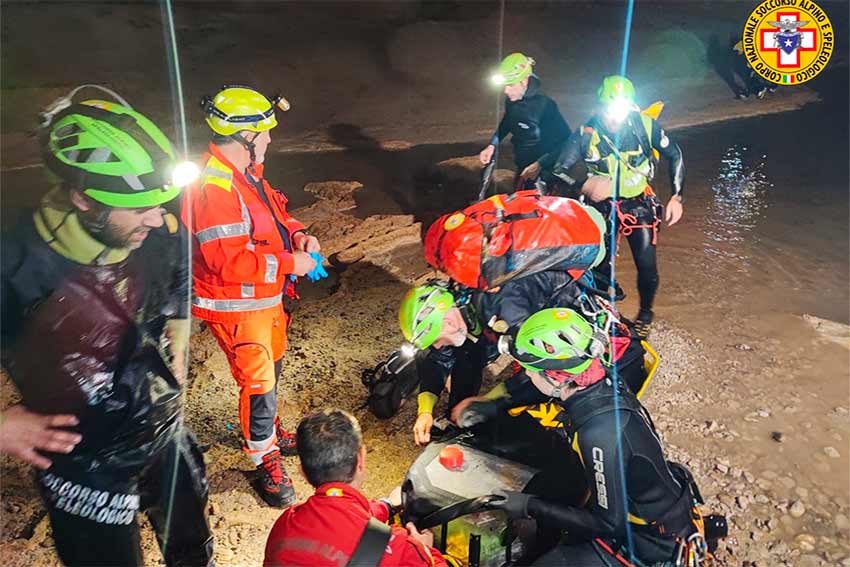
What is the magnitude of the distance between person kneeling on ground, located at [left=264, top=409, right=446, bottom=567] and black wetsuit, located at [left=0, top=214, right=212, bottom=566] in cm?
73

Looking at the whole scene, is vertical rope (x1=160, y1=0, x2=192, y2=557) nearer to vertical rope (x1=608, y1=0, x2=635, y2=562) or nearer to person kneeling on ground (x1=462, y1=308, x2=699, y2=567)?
person kneeling on ground (x1=462, y1=308, x2=699, y2=567)

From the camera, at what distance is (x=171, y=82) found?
486 inches

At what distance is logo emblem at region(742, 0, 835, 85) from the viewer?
7.65 meters

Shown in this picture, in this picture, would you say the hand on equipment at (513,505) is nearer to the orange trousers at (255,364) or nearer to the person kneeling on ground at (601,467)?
the person kneeling on ground at (601,467)

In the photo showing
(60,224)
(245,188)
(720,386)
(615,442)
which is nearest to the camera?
(60,224)

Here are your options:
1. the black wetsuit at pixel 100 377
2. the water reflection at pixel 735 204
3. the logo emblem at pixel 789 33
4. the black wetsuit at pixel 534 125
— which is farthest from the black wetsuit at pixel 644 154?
the logo emblem at pixel 789 33

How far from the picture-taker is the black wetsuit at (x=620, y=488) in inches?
96.9

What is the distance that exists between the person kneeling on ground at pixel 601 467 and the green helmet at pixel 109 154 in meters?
1.63

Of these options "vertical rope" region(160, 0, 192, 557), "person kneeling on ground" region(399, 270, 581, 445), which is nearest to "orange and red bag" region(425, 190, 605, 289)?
"person kneeling on ground" region(399, 270, 581, 445)

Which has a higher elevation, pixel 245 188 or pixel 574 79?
pixel 245 188

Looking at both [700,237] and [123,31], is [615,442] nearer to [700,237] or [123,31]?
[700,237]

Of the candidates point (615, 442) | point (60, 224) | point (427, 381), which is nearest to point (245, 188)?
point (60, 224)

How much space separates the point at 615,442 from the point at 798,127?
11822 millimetres

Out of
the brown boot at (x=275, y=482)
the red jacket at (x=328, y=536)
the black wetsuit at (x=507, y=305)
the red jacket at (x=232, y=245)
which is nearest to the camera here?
the red jacket at (x=328, y=536)
